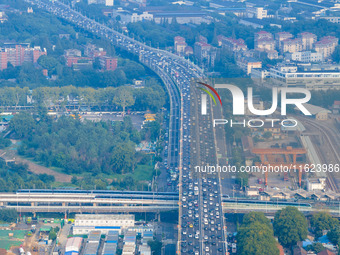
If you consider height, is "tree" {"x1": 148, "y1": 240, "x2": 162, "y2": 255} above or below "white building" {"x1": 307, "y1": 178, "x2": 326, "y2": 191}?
below

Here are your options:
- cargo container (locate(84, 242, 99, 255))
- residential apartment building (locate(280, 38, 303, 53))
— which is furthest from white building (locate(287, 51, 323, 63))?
cargo container (locate(84, 242, 99, 255))

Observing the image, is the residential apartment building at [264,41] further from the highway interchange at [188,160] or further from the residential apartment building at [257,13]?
the residential apartment building at [257,13]

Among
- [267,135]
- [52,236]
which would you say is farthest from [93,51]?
[52,236]

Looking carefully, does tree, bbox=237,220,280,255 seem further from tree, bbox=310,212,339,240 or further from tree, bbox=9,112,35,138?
tree, bbox=9,112,35,138

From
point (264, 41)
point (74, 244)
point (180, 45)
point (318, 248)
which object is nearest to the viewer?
point (318, 248)

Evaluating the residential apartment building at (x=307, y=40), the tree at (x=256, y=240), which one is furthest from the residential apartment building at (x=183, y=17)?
the tree at (x=256, y=240)

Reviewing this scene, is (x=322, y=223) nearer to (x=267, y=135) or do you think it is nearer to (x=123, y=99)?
(x=267, y=135)

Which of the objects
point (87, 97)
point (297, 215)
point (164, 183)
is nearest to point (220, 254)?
point (297, 215)

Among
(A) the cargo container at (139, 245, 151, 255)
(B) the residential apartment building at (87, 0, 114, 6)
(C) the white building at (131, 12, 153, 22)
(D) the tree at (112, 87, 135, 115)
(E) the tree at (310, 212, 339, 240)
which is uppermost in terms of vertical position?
(E) the tree at (310, 212, 339, 240)
